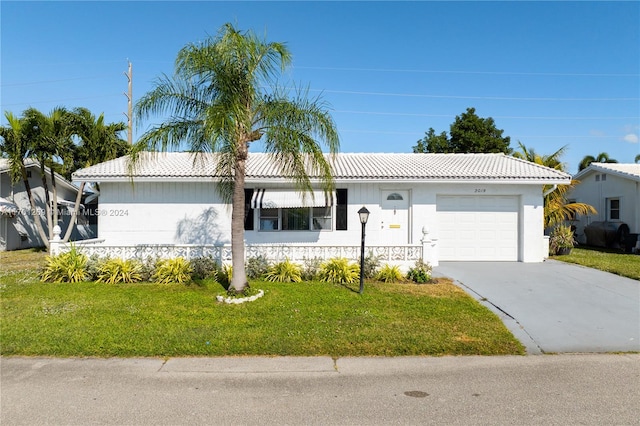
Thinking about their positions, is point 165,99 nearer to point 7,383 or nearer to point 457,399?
point 7,383

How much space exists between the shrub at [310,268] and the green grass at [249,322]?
80 centimetres

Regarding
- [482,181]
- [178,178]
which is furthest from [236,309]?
[482,181]

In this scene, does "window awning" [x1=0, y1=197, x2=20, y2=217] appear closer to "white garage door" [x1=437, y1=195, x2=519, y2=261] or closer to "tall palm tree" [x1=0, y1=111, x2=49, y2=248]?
"tall palm tree" [x1=0, y1=111, x2=49, y2=248]

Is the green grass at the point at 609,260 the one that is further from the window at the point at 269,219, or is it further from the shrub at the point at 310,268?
the window at the point at 269,219

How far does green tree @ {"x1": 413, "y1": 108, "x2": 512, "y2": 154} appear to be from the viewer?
30.9 meters

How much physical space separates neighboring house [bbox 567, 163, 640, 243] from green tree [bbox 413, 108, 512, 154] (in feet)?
34.1

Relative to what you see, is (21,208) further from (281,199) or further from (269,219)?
(281,199)

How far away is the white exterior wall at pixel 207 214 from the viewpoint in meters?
12.9

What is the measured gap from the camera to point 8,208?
16922 millimetres

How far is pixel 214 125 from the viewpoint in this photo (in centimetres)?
689

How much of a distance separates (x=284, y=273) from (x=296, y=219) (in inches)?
132

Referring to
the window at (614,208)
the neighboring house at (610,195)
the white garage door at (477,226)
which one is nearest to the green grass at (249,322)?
the white garage door at (477,226)

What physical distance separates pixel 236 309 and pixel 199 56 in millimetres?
4701

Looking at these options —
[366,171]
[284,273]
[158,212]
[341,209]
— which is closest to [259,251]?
[284,273]
